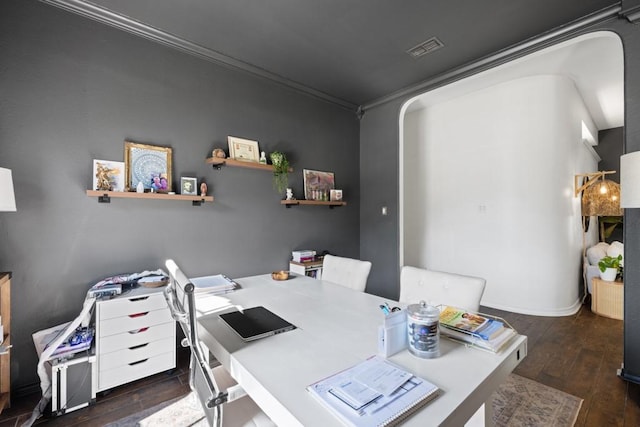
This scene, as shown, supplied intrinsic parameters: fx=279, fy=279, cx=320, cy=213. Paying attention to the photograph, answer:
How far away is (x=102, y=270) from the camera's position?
214 cm

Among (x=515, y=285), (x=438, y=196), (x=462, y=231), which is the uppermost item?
(x=438, y=196)

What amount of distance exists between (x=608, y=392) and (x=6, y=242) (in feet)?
13.7

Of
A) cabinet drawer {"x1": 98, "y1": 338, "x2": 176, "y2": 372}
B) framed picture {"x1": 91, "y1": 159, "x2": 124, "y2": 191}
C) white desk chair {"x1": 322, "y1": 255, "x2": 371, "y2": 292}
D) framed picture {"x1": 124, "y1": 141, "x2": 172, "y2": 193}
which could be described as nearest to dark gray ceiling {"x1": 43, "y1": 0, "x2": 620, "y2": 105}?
framed picture {"x1": 124, "y1": 141, "x2": 172, "y2": 193}

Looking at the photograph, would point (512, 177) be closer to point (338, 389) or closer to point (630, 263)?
point (630, 263)

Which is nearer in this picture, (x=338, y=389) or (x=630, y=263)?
(x=338, y=389)

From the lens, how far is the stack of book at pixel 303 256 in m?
3.18

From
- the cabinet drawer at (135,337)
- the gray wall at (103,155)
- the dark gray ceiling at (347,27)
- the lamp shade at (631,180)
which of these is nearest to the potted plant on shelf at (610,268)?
the lamp shade at (631,180)

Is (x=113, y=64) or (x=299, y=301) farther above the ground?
(x=113, y=64)

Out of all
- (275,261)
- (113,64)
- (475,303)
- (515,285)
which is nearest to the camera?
(475,303)

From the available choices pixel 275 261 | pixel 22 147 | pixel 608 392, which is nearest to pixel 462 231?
pixel 608 392

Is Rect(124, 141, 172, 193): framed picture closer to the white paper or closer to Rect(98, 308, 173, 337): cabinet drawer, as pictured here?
Rect(98, 308, 173, 337): cabinet drawer

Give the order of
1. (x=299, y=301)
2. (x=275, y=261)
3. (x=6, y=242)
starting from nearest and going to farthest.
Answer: (x=299, y=301)
(x=6, y=242)
(x=275, y=261)

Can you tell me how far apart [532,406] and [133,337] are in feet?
8.77

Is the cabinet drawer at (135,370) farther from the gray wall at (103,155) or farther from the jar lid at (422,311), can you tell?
the jar lid at (422,311)
